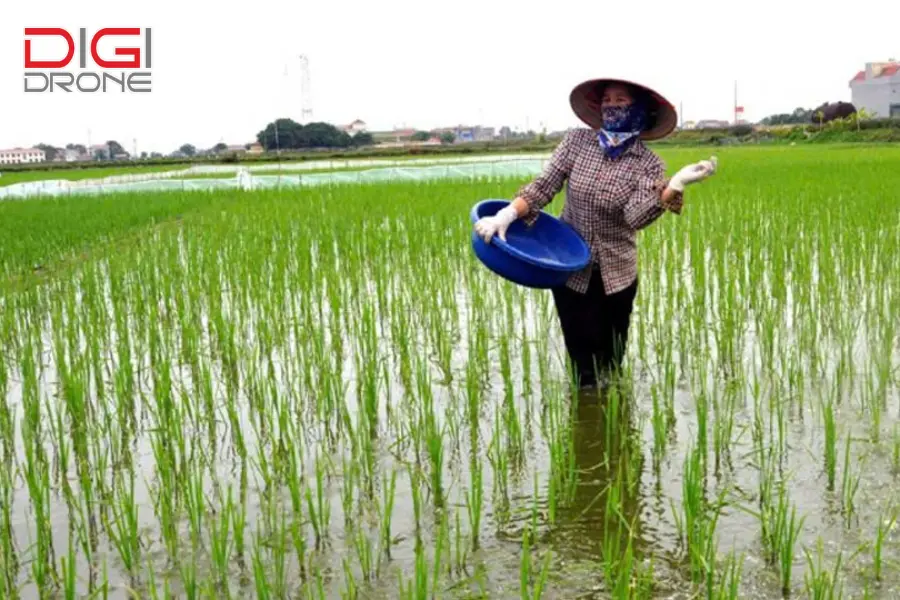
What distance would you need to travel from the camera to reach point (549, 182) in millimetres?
3020

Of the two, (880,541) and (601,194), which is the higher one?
(601,194)

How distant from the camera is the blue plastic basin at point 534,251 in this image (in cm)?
280

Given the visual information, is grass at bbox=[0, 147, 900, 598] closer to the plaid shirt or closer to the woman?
the woman

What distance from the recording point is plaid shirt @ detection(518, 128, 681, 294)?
291 cm

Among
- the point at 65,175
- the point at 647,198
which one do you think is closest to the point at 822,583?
the point at 647,198

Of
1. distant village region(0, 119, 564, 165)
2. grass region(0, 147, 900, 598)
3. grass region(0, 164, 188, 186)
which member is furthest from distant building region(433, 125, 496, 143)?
grass region(0, 147, 900, 598)

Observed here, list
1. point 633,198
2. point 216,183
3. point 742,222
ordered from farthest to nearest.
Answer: point 216,183
point 742,222
point 633,198

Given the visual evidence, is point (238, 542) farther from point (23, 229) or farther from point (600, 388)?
point (23, 229)

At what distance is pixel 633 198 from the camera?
2.87 m

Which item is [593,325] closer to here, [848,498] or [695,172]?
[695,172]

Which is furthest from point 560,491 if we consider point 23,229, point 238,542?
point 23,229

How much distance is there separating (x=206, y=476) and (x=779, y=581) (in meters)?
1.39

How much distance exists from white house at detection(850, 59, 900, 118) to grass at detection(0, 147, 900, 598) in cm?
4782

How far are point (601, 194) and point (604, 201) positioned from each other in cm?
2
